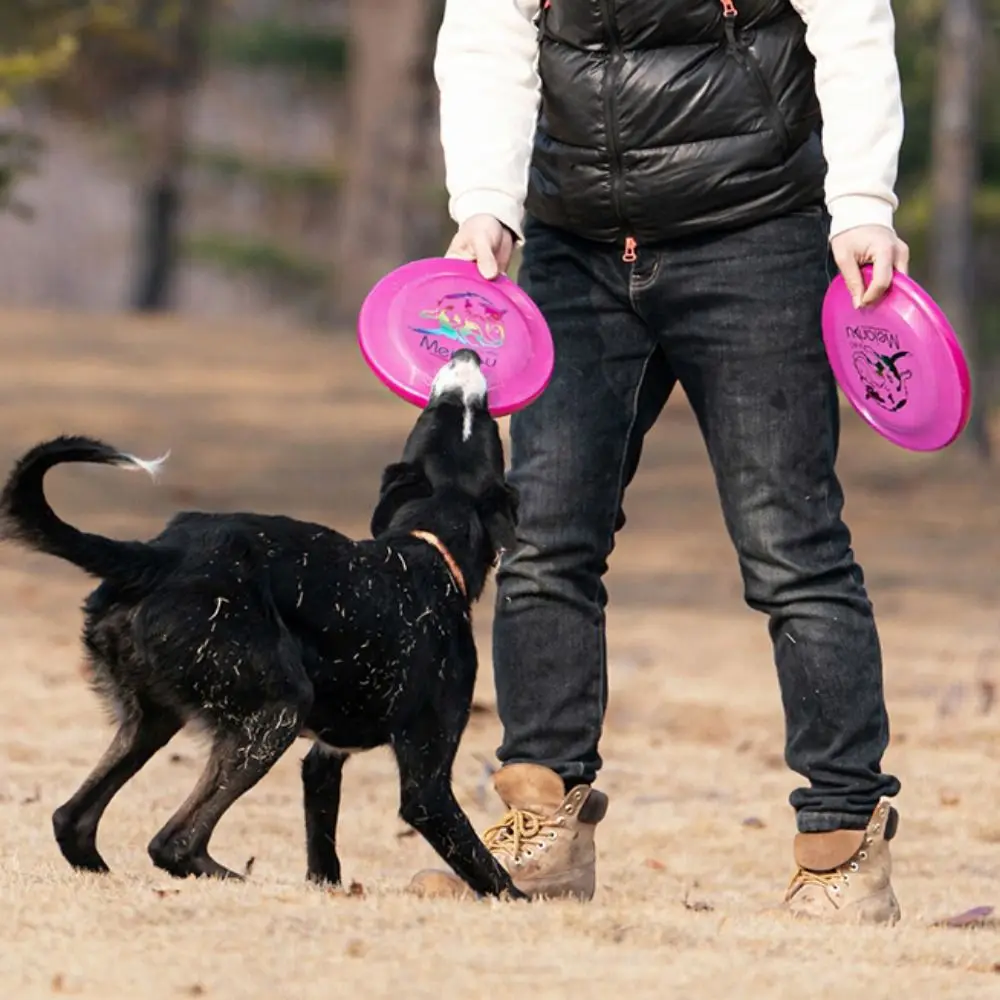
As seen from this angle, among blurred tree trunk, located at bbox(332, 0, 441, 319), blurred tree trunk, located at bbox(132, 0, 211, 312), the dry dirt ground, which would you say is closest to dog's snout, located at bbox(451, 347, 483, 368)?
the dry dirt ground

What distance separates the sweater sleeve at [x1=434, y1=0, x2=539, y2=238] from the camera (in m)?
4.51

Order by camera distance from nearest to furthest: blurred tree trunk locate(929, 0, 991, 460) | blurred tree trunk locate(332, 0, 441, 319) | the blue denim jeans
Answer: the blue denim jeans, blurred tree trunk locate(929, 0, 991, 460), blurred tree trunk locate(332, 0, 441, 319)

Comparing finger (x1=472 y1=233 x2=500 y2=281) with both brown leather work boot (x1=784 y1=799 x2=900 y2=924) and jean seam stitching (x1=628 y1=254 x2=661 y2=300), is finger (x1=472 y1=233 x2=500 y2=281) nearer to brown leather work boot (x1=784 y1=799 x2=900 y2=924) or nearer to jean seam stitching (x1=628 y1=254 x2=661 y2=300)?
jean seam stitching (x1=628 y1=254 x2=661 y2=300)

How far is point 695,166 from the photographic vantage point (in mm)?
4391

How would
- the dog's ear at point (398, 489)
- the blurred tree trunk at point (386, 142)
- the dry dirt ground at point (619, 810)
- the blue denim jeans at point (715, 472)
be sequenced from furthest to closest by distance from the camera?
the blurred tree trunk at point (386, 142) → the dog's ear at point (398, 489) → the blue denim jeans at point (715, 472) → the dry dirt ground at point (619, 810)

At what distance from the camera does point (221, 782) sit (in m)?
4.34

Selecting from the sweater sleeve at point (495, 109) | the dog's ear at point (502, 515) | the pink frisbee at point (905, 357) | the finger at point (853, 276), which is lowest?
the dog's ear at point (502, 515)

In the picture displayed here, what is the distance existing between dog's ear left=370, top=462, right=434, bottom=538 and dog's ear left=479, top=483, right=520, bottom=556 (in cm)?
16

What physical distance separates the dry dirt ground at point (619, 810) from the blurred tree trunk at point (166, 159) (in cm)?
1215

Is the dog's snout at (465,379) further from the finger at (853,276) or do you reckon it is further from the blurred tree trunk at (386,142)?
the blurred tree trunk at (386,142)

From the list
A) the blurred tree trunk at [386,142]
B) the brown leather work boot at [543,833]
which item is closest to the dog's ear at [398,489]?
the brown leather work boot at [543,833]

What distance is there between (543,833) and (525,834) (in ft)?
0.13

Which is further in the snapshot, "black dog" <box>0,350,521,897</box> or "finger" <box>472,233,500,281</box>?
"finger" <box>472,233,500,281</box>

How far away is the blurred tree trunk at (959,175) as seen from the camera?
16.3 m
